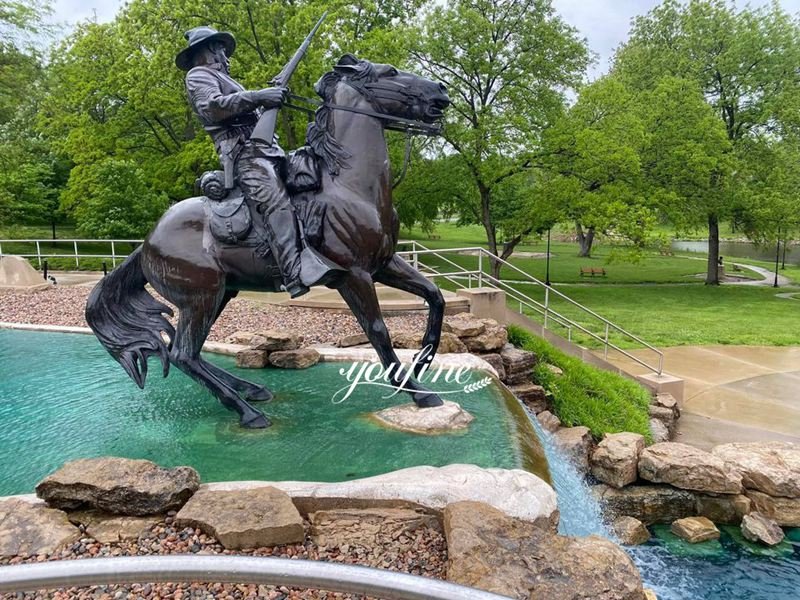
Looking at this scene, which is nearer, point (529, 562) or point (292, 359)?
point (529, 562)

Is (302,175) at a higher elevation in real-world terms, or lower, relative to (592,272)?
higher

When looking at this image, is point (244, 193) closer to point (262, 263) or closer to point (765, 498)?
point (262, 263)

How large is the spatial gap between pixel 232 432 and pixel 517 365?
4449mm

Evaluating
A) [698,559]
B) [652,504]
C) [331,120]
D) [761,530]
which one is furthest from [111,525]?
[761,530]

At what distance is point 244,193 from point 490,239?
18.8 meters

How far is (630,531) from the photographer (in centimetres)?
605

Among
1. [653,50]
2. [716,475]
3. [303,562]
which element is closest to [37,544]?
[303,562]

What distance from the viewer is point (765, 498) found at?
21.9 feet

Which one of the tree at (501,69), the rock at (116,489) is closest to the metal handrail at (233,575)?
the rock at (116,489)

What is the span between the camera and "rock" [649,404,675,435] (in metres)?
9.67

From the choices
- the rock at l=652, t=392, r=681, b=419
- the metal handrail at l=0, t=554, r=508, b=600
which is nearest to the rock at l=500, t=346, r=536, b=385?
the rock at l=652, t=392, r=681, b=419

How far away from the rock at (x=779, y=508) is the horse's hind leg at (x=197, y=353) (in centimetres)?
559

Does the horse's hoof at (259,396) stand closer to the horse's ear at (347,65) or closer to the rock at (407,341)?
the rock at (407,341)

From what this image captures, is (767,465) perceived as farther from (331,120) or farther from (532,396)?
(331,120)
